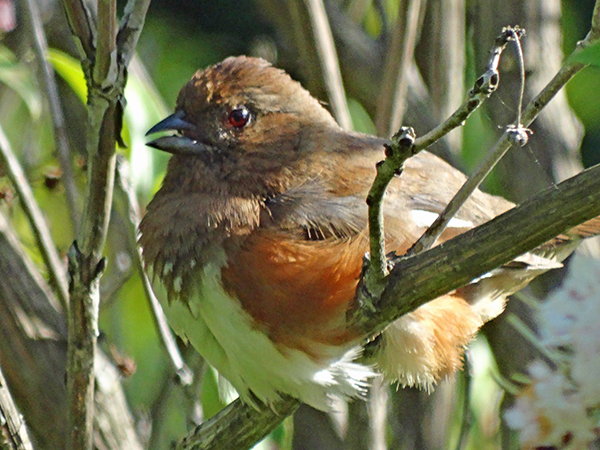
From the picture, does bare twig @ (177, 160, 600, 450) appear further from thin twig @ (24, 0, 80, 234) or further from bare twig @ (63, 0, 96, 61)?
thin twig @ (24, 0, 80, 234)

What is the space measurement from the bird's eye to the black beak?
13cm

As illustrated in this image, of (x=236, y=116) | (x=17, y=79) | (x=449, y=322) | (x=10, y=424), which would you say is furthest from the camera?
(x=236, y=116)

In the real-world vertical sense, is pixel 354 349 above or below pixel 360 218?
below

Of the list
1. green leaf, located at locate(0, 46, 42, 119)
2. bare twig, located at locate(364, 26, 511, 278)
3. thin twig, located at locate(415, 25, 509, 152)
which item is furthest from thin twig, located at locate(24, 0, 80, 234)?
thin twig, located at locate(415, 25, 509, 152)

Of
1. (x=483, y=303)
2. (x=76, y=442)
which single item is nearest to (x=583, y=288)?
(x=483, y=303)

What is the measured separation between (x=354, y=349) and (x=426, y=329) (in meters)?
0.27

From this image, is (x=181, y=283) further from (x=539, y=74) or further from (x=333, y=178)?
(x=539, y=74)

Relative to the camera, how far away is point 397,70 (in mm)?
3240

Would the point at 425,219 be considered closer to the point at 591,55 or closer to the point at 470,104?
the point at 470,104

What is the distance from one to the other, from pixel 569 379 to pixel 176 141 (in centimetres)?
150

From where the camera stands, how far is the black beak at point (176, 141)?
2.81 meters

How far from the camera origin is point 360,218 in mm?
2639

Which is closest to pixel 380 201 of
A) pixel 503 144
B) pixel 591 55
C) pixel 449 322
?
pixel 503 144

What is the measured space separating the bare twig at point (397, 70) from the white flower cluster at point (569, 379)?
1.27 metres
